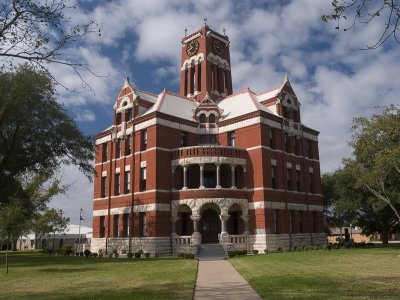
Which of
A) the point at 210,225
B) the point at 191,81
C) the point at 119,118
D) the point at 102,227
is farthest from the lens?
the point at 191,81

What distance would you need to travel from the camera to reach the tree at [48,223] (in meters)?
63.8

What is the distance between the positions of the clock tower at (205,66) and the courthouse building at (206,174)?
285cm

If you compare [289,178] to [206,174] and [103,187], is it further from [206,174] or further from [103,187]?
[103,187]

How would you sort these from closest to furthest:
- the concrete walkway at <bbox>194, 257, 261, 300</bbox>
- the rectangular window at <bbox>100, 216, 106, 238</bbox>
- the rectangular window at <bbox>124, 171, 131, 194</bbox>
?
the concrete walkway at <bbox>194, 257, 261, 300</bbox>
the rectangular window at <bbox>124, 171, 131, 194</bbox>
the rectangular window at <bbox>100, 216, 106, 238</bbox>

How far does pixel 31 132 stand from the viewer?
3359cm

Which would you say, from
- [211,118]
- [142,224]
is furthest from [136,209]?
[211,118]

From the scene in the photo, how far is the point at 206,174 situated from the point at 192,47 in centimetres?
2005

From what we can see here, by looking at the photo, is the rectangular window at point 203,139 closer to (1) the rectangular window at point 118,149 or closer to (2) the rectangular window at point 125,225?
(1) the rectangular window at point 118,149

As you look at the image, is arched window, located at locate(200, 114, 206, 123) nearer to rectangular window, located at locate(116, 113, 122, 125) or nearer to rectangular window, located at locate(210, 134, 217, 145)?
rectangular window, located at locate(210, 134, 217, 145)

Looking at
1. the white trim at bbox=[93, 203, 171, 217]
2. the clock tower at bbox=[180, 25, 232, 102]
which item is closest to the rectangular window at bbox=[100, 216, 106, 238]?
the white trim at bbox=[93, 203, 171, 217]

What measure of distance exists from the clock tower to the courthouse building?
285 centimetres

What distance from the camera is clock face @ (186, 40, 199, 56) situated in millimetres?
55375

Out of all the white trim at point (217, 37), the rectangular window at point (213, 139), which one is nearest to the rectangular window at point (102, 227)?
the rectangular window at point (213, 139)

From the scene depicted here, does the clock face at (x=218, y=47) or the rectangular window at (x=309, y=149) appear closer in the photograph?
the rectangular window at (x=309, y=149)
